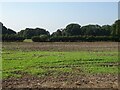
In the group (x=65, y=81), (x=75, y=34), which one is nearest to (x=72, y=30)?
(x=75, y=34)

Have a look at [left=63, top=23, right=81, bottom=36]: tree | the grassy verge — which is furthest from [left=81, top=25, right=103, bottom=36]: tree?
the grassy verge

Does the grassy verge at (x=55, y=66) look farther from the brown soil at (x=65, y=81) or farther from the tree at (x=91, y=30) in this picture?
the tree at (x=91, y=30)

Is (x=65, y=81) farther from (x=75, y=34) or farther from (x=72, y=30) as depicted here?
(x=72, y=30)

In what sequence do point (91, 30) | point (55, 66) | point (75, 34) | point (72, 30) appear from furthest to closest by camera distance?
1. point (72, 30)
2. point (75, 34)
3. point (91, 30)
4. point (55, 66)

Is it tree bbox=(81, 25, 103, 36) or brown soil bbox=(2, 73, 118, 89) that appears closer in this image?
brown soil bbox=(2, 73, 118, 89)

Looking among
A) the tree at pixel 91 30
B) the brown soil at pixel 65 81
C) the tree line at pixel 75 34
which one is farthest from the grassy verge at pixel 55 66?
the tree at pixel 91 30

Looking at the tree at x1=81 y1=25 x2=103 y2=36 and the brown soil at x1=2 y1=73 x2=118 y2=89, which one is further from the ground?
the tree at x1=81 y1=25 x2=103 y2=36

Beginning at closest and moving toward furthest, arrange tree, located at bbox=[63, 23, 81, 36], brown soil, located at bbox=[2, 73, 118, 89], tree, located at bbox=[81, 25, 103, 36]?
1. brown soil, located at bbox=[2, 73, 118, 89]
2. tree, located at bbox=[81, 25, 103, 36]
3. tree, located at bbox=[63, 23, 81, 36]

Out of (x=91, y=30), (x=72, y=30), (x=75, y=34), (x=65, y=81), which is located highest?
(x=72, y=30)

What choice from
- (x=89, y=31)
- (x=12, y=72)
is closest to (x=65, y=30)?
(x=89, y=31)

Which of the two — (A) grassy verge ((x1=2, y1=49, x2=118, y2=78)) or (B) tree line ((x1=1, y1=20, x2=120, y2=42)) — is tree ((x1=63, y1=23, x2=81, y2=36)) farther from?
(A) grassy verge ((x1=2, y1=49, x2=118, y2=78))

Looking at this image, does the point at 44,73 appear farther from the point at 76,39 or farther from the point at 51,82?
the point at 76,39

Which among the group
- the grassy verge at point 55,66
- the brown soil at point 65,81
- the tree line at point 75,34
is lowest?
the brown soil at point 65,81

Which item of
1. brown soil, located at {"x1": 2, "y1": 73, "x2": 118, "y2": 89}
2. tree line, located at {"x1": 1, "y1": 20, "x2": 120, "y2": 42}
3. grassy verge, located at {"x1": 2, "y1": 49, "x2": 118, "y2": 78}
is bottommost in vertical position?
brown soil, located at {"x1": 2, "y1": 73, "x2": 118, "y2": 89}
